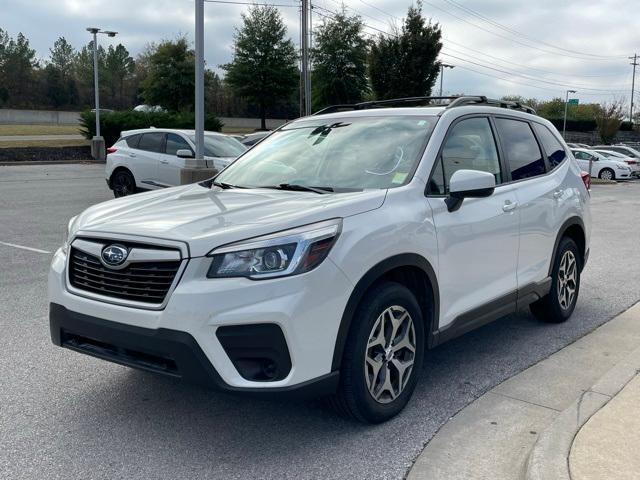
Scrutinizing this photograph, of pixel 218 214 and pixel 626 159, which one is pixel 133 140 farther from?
pixel 626 159

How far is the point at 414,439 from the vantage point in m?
3.65

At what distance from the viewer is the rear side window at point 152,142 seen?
1465cm

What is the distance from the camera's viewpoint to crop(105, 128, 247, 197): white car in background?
14055mm

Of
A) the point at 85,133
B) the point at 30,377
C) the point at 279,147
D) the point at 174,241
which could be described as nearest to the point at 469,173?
the point at 279,147

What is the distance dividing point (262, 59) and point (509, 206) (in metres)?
43.3

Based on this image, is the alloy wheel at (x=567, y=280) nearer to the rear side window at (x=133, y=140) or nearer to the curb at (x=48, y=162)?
the rear side window at (x=133, y=140)

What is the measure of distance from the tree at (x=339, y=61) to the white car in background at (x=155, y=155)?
98.1ft

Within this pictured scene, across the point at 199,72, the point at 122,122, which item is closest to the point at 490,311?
the point at 199,72

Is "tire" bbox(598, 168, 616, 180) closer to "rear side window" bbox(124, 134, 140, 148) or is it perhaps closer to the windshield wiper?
"rear side window" bbox(124, 134, 140, 148)

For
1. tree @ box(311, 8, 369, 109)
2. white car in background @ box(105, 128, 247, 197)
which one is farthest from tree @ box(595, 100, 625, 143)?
white car in background @ box(105, 128, 247, 197)

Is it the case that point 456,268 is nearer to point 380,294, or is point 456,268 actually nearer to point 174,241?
point 380,294

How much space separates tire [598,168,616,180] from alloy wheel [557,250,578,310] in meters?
28.4

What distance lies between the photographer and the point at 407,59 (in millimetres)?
36469

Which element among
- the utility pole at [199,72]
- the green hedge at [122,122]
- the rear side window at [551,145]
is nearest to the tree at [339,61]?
the green hedge at [122,122]
